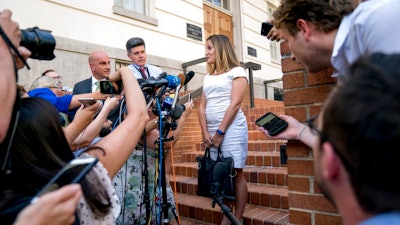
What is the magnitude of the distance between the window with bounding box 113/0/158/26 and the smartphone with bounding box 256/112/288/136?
482cm

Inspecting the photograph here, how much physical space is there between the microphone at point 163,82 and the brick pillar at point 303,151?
2.46 ft

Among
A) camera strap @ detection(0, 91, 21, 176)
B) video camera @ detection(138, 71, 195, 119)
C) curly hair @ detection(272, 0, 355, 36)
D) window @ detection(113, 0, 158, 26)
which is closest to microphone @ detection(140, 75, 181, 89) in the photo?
video camera @ detection(138, 71, 195, 119)

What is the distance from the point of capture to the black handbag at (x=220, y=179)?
2.58 m

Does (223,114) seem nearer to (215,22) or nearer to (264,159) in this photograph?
(264,159)

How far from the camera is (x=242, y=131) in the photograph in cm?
296

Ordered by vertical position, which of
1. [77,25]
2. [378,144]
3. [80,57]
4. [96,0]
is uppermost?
[96,0]

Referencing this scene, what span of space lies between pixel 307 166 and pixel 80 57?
437 cm

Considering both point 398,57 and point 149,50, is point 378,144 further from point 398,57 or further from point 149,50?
point 149,50

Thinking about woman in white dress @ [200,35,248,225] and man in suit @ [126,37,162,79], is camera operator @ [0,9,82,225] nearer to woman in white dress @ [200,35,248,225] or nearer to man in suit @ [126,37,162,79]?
woman in white dress @ [200,35,248,225]

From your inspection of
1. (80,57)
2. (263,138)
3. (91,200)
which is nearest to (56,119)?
(91,200)

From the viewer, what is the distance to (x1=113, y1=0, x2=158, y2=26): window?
6.03 metres

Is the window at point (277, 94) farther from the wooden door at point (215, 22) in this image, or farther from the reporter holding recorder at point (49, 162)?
the reporter holding recorder at point (49, 162)

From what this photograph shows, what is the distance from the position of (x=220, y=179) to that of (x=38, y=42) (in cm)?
163

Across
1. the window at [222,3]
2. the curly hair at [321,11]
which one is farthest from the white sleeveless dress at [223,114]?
the window at [222,3]
